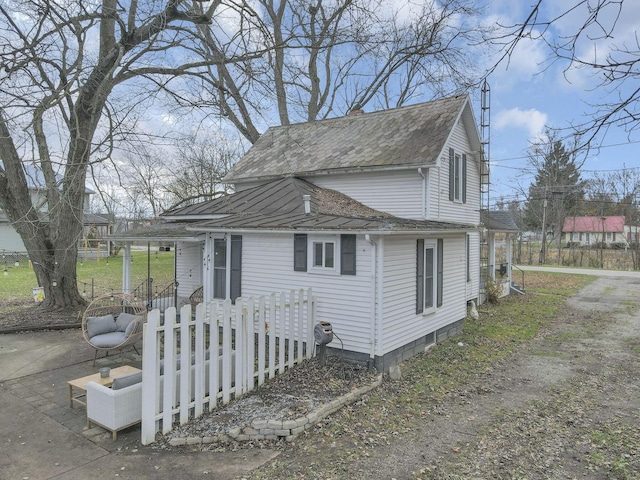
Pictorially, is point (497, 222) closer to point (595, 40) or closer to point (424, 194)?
point (424, 194)

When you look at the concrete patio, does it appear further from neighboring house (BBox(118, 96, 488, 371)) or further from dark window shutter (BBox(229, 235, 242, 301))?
neighboring house (BBox(118, 96, 488, 371))

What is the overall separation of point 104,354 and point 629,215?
137 ft

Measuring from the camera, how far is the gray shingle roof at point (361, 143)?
10.8 meters

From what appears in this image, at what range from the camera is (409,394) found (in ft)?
22.0

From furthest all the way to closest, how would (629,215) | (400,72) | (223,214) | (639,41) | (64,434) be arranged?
(629,215) → (400,72) → (223,214) → (64,434) → (639,41)

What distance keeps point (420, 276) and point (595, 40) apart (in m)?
5.86

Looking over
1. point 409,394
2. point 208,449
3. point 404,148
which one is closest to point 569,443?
point 409,394

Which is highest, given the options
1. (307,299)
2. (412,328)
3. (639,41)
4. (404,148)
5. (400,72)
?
(400,72)

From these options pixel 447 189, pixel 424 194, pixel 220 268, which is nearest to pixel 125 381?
pixel 220 268

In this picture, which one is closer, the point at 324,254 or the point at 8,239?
the point at 324,254

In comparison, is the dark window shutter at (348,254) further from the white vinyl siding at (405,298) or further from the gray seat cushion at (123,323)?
the gray seat cushion at (123,323)

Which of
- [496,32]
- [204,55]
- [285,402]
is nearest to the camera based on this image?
[496,32]

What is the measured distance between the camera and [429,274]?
937 centimetres

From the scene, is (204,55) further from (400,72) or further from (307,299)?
(400,72)
